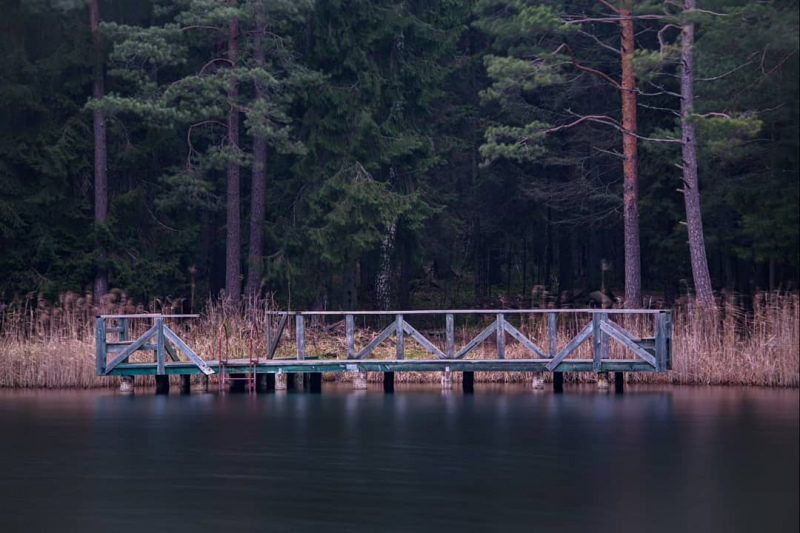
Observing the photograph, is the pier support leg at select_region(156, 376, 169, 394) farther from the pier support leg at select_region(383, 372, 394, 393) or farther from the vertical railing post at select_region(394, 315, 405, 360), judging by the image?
the vertical railing post at select_region(394, 315, 405, 360)

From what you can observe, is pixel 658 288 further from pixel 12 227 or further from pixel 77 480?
pixel 77 480

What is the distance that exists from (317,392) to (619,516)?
40.2 feet

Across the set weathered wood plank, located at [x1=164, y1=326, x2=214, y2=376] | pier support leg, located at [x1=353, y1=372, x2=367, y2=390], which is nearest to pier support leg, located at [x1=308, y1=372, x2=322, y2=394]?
pier support leg, located at [x1=353, y1=372, x2=367, y2=390]

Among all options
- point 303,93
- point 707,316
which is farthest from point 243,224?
point 707,316

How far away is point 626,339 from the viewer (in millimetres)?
23047

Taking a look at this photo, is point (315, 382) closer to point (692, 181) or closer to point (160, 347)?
point (160, 347)

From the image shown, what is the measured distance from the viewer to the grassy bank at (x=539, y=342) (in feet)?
73.8

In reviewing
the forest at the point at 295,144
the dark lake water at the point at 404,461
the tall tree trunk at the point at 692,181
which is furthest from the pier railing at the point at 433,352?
the forest at the point at 295,144

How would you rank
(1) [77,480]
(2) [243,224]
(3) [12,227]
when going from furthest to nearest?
1. (2) [243,224]
2. (3) [12,227]
3. (1) [77,480]

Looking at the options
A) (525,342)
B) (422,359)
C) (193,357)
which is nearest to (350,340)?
(422,359)

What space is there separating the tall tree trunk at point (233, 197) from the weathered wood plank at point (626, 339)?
11.8 meters

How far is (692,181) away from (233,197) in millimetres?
11891

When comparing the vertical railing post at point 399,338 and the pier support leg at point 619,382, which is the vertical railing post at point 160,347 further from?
the pier support leg at point 619,382

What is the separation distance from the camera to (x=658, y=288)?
41.2m
